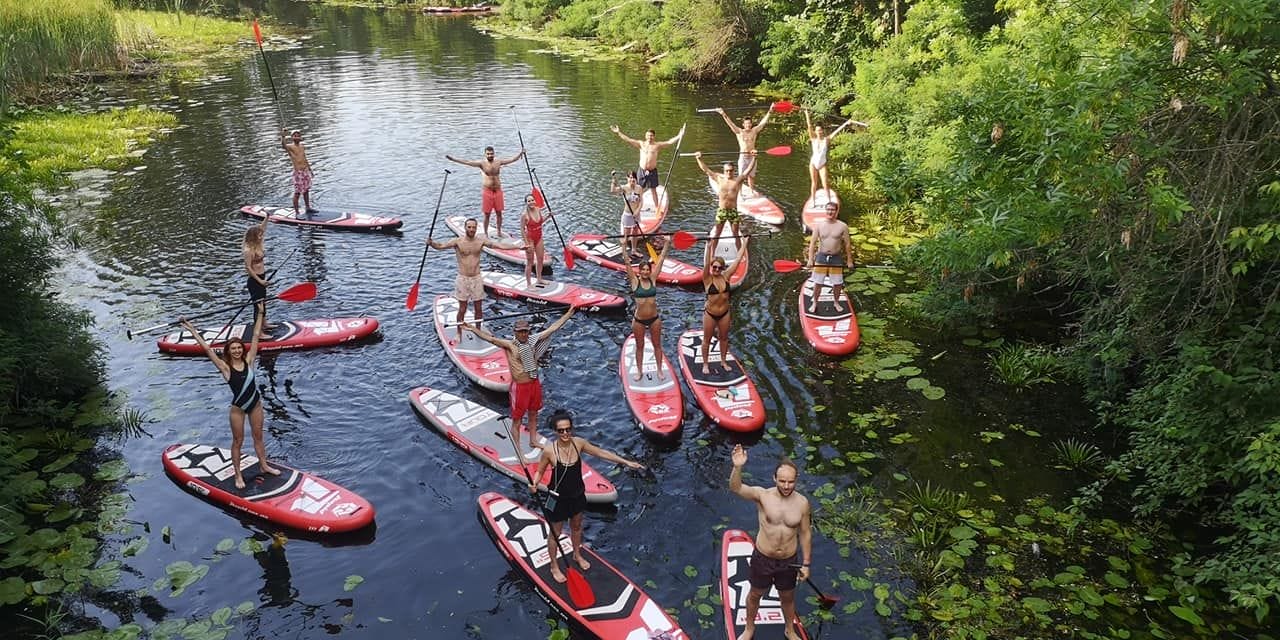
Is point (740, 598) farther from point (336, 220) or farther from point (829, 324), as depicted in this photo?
point (336, 220)

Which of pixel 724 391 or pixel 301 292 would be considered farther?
pixel 301 292

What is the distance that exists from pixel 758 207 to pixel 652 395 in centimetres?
904

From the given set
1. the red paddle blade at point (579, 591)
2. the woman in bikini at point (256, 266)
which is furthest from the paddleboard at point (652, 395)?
the woman in bikini at point (256, 266)

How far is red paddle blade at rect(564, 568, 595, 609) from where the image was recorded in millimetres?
7980

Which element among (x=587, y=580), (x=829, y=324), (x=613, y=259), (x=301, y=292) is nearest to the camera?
(x=587, y=580)

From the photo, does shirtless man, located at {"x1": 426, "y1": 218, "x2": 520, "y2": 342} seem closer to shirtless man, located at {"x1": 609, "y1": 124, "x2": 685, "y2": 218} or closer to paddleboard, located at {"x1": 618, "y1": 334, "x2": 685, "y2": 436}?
paddleboard, located at {"x1": 618, "y1": 334, "x2": 685, "y2": 436}

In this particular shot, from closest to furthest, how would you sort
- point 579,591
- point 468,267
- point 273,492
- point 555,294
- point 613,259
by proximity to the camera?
point 579,591
point 273,492
point 468,267
point 555,294
point 613,259

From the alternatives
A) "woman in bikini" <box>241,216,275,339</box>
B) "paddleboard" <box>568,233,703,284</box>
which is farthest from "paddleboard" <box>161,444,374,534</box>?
"paddleboard" <box>568,233,703,284</box>

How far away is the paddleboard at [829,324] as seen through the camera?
1299 centimetres

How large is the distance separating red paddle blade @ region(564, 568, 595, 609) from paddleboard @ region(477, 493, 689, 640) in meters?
0.01

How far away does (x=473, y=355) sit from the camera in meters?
12.7

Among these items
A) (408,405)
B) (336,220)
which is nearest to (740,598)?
(408,405)

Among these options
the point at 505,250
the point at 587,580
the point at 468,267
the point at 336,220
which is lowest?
the point at 587,580

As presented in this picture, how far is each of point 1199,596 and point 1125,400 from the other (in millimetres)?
3483
